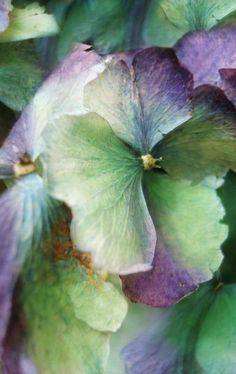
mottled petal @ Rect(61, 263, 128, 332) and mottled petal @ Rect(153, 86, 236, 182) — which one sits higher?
mottled petal @ Rect(153, 86, 236, 182)

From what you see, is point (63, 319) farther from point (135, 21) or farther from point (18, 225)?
point (135, 21)

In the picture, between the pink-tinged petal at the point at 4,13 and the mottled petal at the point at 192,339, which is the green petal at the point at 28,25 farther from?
the mottled petal at the point at 192,339

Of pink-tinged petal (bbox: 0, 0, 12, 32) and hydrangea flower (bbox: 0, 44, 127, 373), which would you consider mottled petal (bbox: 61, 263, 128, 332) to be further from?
pink-tinged petal (bbox: 0, 0, 12, 32)

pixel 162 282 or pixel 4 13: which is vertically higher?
pixel 4 13

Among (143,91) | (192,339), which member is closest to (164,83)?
(143,91)

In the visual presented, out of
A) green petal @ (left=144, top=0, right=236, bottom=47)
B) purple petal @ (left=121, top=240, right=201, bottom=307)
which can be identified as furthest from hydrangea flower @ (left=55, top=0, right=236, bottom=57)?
purple petal @ (left=121, top=240, right=201, bottom=307)

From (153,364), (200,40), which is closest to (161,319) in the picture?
(153,364)
